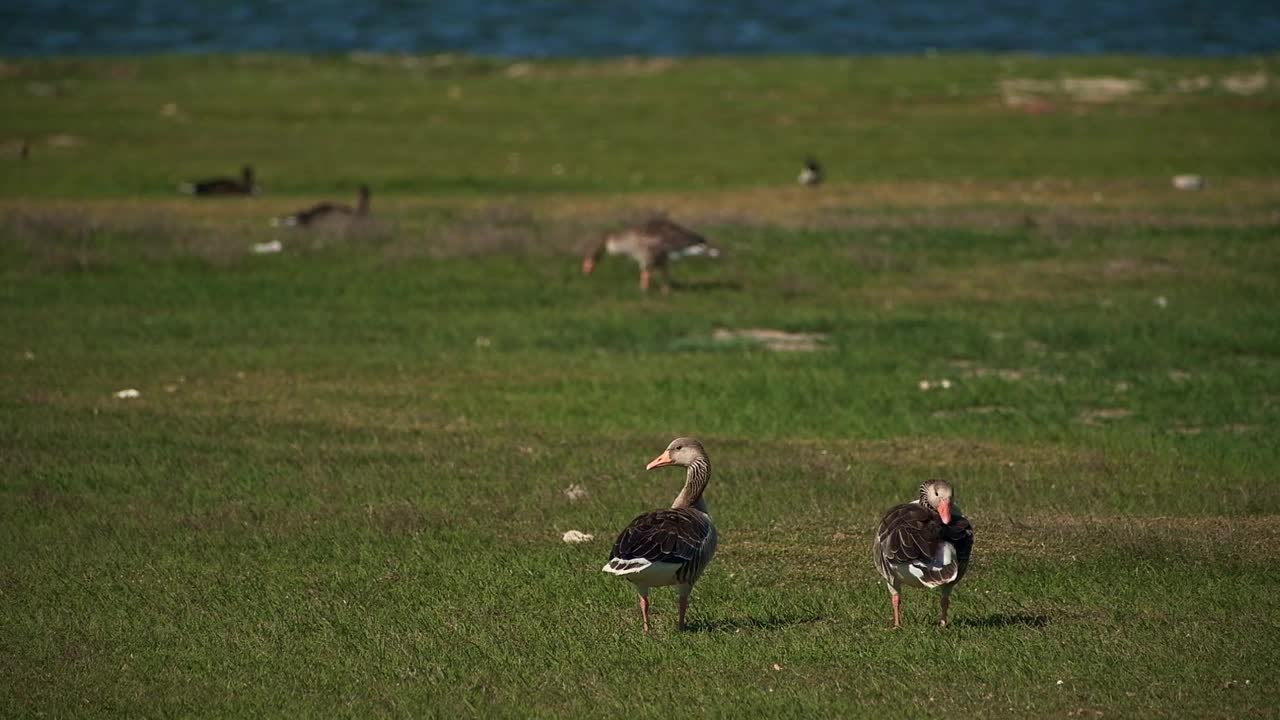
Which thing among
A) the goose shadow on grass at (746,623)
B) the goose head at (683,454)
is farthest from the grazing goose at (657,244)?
the goose shadow on grass at (746,623)

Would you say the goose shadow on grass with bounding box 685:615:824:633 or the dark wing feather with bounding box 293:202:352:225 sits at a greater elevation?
the goose shadow on grass with bounding box 685:615:824:633

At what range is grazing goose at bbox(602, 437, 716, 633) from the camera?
1066 centimetres

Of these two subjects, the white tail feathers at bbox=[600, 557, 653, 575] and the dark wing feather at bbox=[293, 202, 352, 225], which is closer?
the white tail feathers at bbox=[600, 557, 653, 575]

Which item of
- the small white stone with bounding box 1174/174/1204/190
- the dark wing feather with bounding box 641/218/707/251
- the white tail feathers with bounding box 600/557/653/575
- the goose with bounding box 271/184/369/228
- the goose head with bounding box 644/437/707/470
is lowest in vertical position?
the small white stone with bounding box 1174/174/1204/190

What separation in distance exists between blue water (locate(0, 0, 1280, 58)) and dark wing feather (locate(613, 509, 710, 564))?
8671cm

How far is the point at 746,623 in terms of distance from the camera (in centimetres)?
1190

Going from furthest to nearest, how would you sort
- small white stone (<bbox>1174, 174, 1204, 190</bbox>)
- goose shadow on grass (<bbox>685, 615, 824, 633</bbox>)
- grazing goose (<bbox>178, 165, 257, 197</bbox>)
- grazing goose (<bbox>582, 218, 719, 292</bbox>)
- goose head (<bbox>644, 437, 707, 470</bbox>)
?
grazing goose (<bbox>178, 165, 257, 197</bbox>) → small white stone (<bbox>1174, 174, 1204, 190</bbox>) → grazing goose (<bbox>582, 218, 719, 292</bbox>) → goose head (<bbox>644, 437, 707, 470</bbox>) → goose shadow on grass (<bbox>685, 615, 824, 633</bbox>)

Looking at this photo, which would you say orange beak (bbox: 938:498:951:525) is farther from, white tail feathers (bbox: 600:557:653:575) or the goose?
the goose

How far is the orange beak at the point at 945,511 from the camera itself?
10914 millimetres

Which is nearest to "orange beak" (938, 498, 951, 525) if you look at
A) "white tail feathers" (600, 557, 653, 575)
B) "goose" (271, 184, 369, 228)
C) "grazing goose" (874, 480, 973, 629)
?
"grazing goose" (874, 480, 973, 629)

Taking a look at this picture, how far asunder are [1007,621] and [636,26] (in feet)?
379

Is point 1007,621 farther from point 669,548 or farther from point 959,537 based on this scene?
point 669,548

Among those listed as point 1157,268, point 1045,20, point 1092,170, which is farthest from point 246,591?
point 1045,20

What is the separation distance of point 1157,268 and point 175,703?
2310 cm
